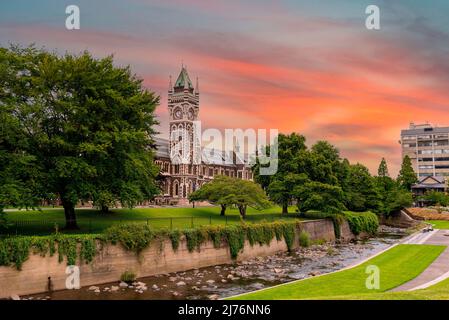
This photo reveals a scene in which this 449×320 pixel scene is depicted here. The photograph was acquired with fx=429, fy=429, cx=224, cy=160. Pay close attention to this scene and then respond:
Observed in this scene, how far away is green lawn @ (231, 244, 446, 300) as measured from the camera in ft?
78.9

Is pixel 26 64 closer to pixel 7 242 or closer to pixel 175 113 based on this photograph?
pixel 7 242

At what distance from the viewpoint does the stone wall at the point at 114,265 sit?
26922mm

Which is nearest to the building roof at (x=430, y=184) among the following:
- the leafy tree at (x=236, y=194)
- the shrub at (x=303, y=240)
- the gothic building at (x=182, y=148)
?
the gothic building at (x=182, y=148)

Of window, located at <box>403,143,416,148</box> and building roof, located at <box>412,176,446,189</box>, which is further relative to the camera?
window, located at <box>403,143,416,148</box>

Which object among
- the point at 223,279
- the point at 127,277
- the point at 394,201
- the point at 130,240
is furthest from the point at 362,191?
the point at 127,277

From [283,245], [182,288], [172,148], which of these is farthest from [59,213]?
[172,148]

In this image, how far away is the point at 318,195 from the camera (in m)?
60.4

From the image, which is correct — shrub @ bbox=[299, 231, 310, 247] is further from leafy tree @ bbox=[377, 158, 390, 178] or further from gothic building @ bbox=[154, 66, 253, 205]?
leafy tree @ bbox=[377, 158, 390, 178]

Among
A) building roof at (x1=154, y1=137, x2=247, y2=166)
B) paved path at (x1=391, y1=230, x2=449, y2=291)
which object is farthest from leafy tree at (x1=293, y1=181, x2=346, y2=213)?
building roof at (x1=154, y1=137, x2=247, y2=166)

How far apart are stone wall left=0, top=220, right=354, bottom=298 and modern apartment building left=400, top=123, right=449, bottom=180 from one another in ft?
501

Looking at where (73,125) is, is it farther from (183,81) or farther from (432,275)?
(183,81)

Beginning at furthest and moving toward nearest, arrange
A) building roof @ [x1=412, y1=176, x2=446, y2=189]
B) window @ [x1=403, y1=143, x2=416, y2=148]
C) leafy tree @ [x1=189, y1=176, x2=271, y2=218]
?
window @ [x1=403, y1=143, x2=416, y2=148]
building roof @ [x1=412, y1=176, x2=446, y2=189]
leafy tree @ [x1=189, y1=176, x2=271, y2=218]

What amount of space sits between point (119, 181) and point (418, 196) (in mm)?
127816

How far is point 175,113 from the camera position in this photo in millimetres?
112625
